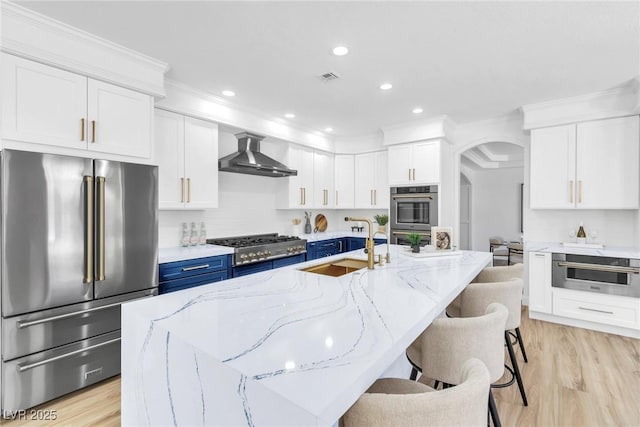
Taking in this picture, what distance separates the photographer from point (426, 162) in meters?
4.58

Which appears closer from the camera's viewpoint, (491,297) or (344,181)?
(491,297)

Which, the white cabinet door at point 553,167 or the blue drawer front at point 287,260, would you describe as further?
the blue drawer front at point 287,260

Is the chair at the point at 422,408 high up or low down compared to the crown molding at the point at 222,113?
down

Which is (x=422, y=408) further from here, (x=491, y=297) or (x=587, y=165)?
(x=587, y=165)

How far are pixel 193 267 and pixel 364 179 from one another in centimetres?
332

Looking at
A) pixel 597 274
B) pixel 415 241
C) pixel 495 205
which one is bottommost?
pixel 597 274

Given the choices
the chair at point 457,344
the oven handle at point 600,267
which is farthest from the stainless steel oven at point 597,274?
the chair at point 457,344

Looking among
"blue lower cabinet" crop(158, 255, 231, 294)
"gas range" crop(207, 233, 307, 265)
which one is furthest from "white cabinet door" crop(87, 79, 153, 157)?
"gas range" crop(207, 233, 307, 265)

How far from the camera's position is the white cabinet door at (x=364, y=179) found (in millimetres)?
5410

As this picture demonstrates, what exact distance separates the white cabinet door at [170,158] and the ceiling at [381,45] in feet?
1.42

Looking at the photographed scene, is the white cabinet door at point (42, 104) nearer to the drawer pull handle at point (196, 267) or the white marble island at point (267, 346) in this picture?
the drawer pull handle at point (196, 267)

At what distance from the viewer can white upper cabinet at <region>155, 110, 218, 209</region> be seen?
3.20m

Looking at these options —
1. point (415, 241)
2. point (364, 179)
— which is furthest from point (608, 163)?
point (364, 179)

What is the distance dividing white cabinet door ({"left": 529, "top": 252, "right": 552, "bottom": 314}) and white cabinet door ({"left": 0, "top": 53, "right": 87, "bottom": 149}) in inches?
182
